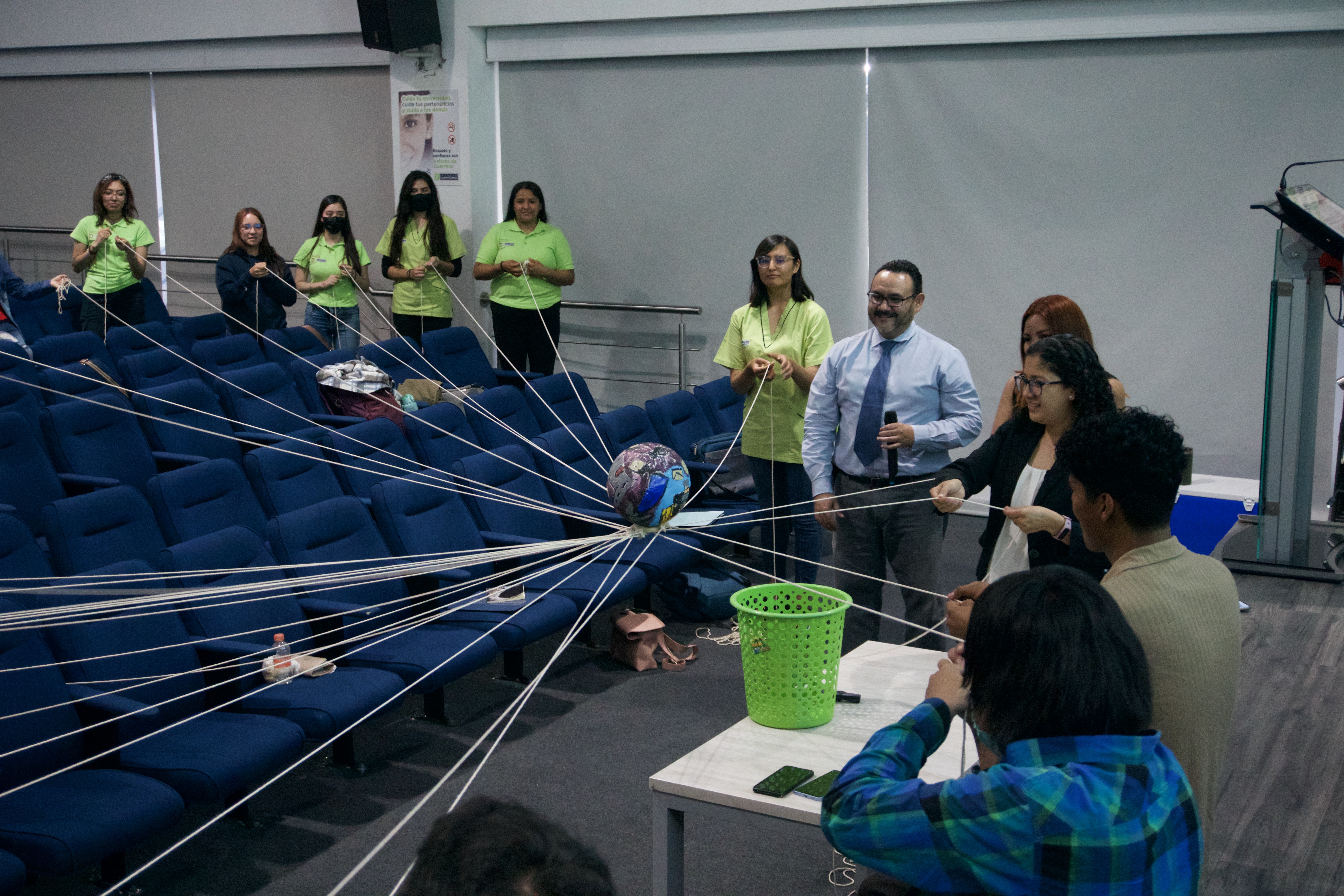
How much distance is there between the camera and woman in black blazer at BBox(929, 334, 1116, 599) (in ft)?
8.49

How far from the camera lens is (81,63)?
9656 mm

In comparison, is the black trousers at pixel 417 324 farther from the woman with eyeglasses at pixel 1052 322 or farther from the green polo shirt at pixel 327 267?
the woman with eyeglasses at pixel 1052 322

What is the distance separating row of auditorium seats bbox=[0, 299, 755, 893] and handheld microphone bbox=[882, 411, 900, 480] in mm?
459

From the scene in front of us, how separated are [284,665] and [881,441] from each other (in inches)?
69.4

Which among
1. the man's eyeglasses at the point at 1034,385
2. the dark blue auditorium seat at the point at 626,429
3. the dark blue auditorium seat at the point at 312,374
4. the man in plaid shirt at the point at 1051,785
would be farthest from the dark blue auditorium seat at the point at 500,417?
the man in plaid shirt at the point at 1051,785

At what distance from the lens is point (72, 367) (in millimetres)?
5723

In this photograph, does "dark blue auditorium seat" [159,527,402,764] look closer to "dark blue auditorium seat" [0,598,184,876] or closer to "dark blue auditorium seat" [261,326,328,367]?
"dark blue auditorium seat" [0,598,184,876]

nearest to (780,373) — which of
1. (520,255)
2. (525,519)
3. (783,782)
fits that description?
(525,519)

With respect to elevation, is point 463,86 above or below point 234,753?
above

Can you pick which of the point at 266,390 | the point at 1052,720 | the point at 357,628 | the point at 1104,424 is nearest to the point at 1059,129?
the point at 266,390

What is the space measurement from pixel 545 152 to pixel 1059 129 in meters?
3.22

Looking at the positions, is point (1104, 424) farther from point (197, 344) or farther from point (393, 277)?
point (393, 277)

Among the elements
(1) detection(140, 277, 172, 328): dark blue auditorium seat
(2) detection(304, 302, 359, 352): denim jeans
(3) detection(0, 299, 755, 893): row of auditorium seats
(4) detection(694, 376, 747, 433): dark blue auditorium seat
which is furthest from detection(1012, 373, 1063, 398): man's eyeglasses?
(1) detection(140, 277, 172, 328): dark blue auditorium seat

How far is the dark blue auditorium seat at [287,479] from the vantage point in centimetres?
423
